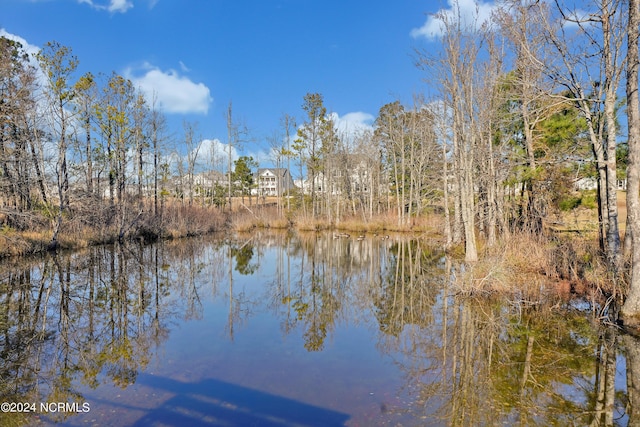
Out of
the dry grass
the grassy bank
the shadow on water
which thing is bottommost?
the shadow on water

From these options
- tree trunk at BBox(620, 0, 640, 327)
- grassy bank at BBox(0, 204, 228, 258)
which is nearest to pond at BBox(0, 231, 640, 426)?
tree trunk at BBox(620, 0, 640, 327)

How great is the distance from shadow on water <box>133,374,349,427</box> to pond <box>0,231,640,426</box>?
0.02 m

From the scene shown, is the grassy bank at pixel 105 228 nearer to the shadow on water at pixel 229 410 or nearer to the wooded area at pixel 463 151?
the wooded area at pixel 463 151

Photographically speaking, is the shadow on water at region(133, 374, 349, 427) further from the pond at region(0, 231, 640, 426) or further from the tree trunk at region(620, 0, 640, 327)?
the tree trunk at region(620, 0, 640, 327)

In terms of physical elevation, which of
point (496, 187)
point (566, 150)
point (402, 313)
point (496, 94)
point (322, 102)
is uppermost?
point (322, 102)

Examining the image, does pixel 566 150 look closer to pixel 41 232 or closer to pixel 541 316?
pixel 541 316

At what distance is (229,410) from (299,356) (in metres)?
2.10

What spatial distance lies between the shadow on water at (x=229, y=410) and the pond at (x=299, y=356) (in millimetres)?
25

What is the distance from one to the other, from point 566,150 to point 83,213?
73.8 feet

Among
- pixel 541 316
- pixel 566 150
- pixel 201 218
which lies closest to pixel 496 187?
pixel 566 150

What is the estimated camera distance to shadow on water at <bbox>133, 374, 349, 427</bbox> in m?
4.59

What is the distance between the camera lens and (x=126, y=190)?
2686cm

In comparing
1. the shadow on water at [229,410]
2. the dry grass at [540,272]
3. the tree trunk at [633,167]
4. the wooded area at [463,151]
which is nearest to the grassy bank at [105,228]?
the wooded area at [463,151]

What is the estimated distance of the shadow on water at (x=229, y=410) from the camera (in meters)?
4.59
